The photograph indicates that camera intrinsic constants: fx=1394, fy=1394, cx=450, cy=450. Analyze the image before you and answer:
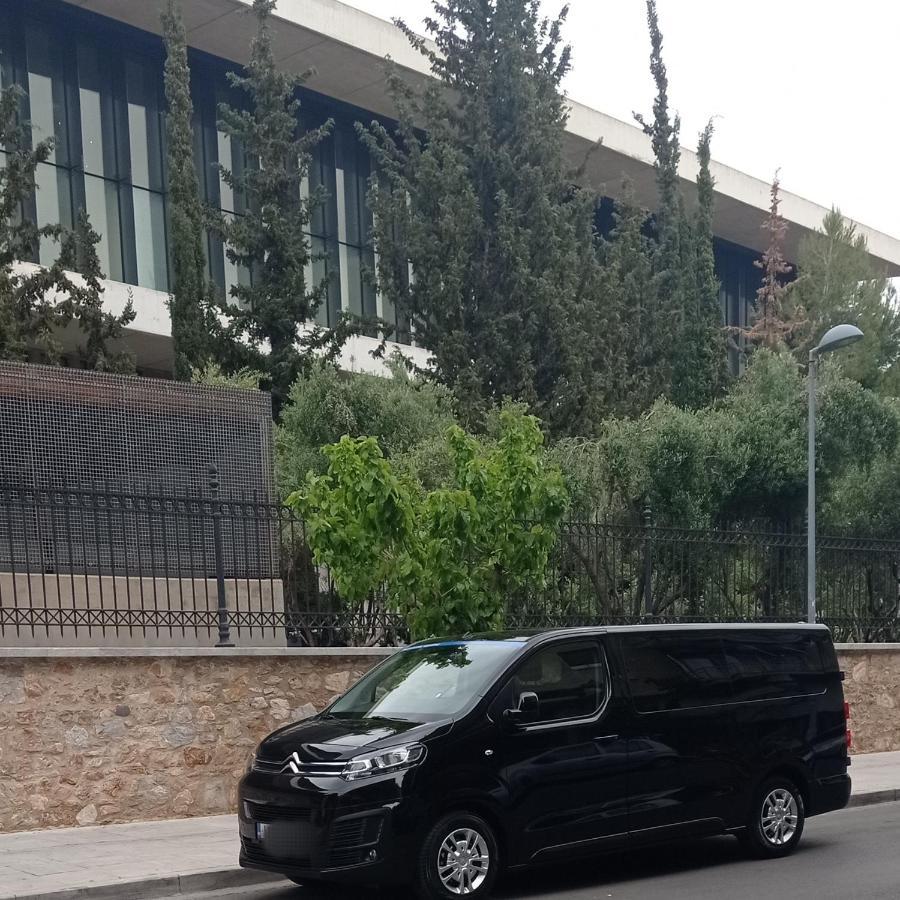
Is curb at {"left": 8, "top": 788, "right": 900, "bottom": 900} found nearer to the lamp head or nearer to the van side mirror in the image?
the van side mirror

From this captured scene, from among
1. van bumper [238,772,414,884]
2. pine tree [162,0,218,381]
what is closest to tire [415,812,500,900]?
van bumper [238,772,414,884]

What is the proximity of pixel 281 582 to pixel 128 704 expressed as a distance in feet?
8.04

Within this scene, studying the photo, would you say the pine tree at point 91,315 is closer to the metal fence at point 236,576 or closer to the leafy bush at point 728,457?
the leafy bush at point 728,457

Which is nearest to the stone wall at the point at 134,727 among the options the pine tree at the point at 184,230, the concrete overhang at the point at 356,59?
the pine tree at the point at 184,230

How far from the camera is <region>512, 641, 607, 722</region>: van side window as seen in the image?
30.0ft

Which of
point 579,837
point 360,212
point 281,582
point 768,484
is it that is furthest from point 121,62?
point 579,837

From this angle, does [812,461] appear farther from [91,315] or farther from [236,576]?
[91,315]

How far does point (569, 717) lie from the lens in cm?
920

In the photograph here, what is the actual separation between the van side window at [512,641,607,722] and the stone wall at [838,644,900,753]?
943 cm

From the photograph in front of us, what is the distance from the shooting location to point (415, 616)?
1303cm

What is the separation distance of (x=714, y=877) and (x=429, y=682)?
2346mm

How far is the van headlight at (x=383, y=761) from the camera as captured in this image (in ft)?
27.4

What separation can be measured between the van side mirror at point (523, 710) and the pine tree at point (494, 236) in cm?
1648

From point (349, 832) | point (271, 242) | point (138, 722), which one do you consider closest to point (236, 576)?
point (138, 722)
